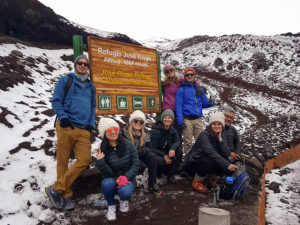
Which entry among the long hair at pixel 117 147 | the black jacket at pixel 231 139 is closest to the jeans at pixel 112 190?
the long hair at pixel 117 147

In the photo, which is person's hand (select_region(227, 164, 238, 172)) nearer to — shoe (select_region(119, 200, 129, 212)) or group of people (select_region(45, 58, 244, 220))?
group of people (select_region(45, 58, 244, 220))

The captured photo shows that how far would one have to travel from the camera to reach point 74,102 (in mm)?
3555

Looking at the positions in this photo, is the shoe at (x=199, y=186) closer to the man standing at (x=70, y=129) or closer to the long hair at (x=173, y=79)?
the man standing at (x=70, y=129)

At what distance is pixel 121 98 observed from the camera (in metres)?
4.83

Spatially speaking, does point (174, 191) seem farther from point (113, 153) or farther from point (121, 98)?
point (121, 98)

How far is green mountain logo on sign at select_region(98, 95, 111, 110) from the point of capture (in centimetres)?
452

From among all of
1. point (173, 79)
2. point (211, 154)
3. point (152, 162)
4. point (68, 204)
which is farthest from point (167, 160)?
point (173, 79)

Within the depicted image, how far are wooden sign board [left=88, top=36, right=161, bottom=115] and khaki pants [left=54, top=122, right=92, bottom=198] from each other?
101cm

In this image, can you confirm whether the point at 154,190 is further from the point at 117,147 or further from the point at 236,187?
the point at 236,187

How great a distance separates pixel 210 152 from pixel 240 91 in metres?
15.7

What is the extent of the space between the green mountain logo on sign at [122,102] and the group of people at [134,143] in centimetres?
67

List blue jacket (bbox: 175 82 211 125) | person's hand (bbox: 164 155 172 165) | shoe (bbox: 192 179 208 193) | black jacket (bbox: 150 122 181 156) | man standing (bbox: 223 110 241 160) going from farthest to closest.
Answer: blue jacket (bbox: 175 82 211 125) < man standing (bbox: 223 110 241 160) < black jacket (bbox: 150 122 181 156) < person's hand (bbox: 164 155 172 165) < shoe (bbox: 192 179 208 193)

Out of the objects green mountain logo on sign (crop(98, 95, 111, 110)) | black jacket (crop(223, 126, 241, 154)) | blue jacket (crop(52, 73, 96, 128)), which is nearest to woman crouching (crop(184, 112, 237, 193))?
black jacket (crop(223, 126, 241, 154))

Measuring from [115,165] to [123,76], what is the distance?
213 centimetres
